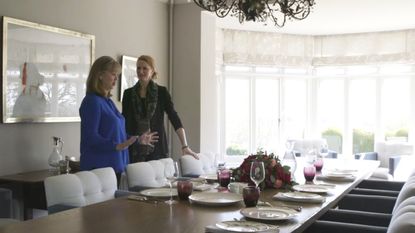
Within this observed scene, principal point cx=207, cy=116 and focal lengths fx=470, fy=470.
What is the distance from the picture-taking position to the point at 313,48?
8430mm

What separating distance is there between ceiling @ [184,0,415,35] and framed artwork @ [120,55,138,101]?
1098mm

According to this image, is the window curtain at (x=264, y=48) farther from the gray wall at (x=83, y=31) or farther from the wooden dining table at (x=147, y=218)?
the wooden dining table at (x=147, y=218)

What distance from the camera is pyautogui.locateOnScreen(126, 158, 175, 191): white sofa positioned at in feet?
9.78

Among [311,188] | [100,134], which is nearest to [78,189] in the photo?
[100,134]

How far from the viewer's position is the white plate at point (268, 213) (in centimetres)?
193

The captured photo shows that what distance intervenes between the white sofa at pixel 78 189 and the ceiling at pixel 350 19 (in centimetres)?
341

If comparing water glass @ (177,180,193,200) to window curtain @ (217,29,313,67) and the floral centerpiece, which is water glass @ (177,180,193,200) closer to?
the floral centerpiece

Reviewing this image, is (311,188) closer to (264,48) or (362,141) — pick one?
(264,48)

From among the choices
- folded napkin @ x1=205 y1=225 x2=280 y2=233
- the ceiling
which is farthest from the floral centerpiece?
the ceiling

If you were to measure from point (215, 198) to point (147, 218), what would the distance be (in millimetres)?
496

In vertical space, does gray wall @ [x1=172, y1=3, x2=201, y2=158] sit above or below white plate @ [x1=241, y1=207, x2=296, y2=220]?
above

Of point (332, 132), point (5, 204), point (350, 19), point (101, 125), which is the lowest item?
point (5, 204)

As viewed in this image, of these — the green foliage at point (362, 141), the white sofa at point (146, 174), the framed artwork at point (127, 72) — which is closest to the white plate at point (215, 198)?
the white sofa at point (146, 174)

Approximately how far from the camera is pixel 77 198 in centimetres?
Result: 242
